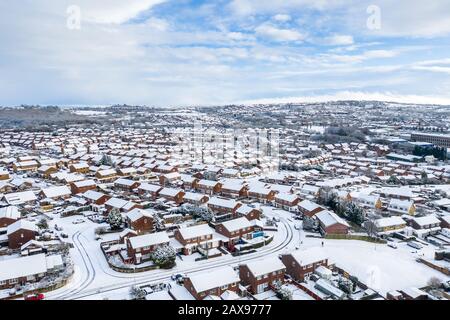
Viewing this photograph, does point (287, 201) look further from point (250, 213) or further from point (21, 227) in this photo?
point (21, 227)

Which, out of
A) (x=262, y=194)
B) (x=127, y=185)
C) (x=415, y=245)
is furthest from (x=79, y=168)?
(x=415, y=245)

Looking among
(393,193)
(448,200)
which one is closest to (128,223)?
(393,193)

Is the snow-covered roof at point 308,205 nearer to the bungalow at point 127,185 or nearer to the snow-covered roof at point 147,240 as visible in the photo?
the snow-covered roof at point 147,240

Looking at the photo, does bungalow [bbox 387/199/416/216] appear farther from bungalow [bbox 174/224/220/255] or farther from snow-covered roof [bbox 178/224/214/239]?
snow-covered roof [bbox 178/224/214/239]

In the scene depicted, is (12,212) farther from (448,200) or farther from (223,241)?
(448,200)

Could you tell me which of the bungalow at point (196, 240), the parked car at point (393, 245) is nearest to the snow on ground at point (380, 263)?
the parked car at point (393, 245)
